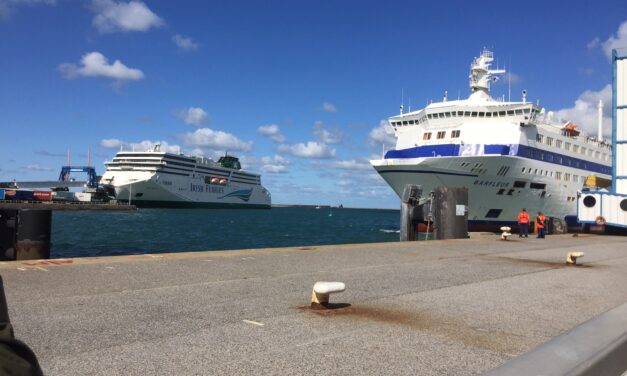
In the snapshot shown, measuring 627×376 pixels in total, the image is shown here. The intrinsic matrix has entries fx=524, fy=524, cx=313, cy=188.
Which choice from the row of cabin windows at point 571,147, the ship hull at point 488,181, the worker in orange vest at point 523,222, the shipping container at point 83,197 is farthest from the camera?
the shipping container at point 83,197

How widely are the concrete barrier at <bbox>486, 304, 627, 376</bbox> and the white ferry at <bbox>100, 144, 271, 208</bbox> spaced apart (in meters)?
103

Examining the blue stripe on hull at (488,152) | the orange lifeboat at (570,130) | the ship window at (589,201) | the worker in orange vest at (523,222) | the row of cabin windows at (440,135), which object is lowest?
the worker in orange vest at (523,222)

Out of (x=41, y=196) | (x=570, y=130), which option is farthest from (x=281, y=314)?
(x=41, y=196)

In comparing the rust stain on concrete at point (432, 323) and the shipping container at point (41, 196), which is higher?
the shipping container at point (41, 196)

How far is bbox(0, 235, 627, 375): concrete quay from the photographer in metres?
4.20

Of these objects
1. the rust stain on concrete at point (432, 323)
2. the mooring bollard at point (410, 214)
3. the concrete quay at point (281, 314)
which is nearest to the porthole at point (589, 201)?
the mooring bollard at point (410, 214)

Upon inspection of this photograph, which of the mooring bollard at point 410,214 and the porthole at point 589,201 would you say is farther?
the porthole at point 589,201

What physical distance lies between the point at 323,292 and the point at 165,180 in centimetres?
10239

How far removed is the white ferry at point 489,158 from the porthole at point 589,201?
6358mm

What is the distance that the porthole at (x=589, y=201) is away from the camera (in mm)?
28625

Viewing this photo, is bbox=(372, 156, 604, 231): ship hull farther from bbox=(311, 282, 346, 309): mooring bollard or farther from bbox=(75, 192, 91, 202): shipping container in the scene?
bbox=(75, 192, 91, 202): shipping container

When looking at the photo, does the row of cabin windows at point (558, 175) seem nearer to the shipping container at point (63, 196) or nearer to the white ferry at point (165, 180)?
the white ferry at point (165, 180)

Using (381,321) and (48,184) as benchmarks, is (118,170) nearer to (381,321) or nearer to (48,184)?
(48,184)

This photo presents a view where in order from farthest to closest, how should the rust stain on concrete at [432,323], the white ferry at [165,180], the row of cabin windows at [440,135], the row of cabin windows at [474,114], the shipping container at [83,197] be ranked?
the white ferry at [165,180], the shipping container at [83,197], the row of cabin windows at [440,135], the row of cabin windows at [474,114], the rust stain on concrete at [432,323]
